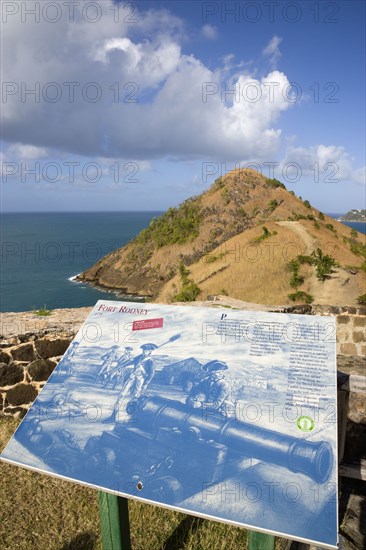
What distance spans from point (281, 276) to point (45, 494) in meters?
26.0

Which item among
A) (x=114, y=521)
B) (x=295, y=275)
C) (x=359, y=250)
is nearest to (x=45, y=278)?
(x=295, y=275)

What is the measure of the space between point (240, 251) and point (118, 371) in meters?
30.7

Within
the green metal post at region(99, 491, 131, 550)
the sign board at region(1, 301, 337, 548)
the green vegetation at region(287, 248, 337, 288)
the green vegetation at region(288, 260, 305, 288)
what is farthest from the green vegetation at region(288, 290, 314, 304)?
the green metal post at region(99, 491, 131, 550)

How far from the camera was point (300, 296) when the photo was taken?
25.2m

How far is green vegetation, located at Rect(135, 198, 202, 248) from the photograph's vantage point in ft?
149

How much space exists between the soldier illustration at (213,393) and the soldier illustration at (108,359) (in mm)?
749

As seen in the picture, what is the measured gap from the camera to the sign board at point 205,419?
237 cm

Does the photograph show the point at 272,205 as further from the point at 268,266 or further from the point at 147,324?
the point at 147,324

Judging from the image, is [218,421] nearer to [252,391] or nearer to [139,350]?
[252,391]

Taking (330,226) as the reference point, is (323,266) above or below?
below

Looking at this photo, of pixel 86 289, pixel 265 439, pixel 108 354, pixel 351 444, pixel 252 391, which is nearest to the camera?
pixel 265 439

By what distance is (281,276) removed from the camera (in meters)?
28.8

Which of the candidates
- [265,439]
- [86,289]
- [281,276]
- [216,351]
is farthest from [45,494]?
[86,289]

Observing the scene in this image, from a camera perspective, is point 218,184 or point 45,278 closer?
point 45,278
